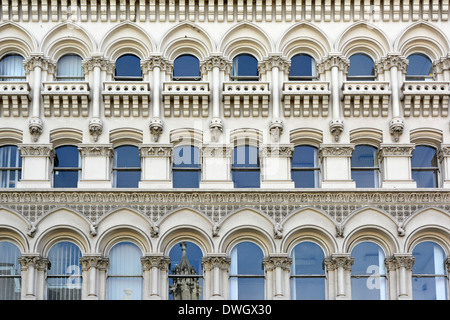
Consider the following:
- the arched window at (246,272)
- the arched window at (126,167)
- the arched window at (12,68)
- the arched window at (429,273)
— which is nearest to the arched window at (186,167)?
the arched window at (126,167)

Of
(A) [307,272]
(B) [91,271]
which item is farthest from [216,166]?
(B) [91,271]

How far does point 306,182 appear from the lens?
4388cm

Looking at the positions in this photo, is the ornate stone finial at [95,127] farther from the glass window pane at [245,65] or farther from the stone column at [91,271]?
the glass window pane at [245,65]

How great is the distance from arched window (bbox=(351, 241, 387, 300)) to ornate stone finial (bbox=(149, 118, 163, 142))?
7963mm

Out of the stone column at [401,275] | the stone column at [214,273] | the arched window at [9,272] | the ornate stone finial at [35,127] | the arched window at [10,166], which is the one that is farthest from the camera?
the arched window at [10,166]

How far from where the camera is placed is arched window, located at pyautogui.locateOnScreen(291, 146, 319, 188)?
144 ft

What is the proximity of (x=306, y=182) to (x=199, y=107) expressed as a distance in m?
4.65

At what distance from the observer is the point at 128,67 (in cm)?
4538

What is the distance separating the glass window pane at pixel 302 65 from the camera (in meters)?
45.3

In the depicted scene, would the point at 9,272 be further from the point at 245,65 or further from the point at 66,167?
the point at 245,65

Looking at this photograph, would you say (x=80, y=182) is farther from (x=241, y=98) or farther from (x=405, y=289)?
(x=405, y=289)

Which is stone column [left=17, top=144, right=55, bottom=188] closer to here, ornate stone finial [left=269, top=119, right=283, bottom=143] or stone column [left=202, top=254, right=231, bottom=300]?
stone column [left=202, top=254, right=231, bottom=300]

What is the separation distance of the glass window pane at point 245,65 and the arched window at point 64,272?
882cm
